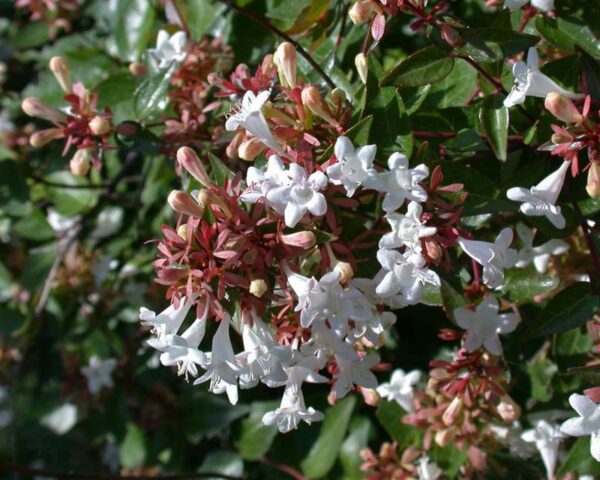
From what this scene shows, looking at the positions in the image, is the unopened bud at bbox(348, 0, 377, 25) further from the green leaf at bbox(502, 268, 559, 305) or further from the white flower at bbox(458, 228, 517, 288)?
the green leaf at bbox(502, 268, 559, 305)

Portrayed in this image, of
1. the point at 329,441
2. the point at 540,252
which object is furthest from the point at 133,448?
the point at 540,252

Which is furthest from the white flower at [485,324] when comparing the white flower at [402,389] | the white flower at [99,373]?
the white flower at [99,373]

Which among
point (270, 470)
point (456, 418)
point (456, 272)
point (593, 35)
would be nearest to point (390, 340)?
point (270, 470)

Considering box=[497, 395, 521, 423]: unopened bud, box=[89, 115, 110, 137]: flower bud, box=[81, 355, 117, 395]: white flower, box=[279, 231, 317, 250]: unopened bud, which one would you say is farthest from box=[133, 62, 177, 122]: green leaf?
box=[81, 355, 117, 395]: white flower

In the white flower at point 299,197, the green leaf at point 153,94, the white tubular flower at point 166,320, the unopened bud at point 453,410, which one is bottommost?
the unopened bud at point 453,410

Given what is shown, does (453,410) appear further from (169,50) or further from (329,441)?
(169,50)

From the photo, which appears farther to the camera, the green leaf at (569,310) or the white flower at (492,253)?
the green leaf at (569,310)

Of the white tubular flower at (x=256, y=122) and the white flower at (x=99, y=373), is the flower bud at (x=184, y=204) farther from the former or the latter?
the white flower at (x=99, y=373)
